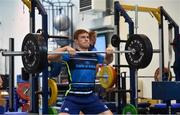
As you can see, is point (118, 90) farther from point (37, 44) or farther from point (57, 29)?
point (57, 29)

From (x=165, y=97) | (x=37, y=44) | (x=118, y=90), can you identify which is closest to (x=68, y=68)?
(x=37, y=44)

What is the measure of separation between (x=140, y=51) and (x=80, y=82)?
1.01 metres

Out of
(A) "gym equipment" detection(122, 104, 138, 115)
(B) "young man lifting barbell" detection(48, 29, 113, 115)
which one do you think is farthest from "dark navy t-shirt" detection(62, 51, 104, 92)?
(A) "gym equipment" detection(122, 104, 138, 115)

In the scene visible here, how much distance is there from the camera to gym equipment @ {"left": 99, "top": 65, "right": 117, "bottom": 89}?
5.03m

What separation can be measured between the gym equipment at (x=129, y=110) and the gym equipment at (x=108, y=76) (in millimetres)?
437

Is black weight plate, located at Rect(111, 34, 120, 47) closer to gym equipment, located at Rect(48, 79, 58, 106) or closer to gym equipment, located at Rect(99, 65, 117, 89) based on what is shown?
gym equipment, located at Rect(99, 65, 117, 89)

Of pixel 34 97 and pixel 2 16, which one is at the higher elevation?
pixel 2 16

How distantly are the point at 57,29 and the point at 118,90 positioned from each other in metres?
4.14

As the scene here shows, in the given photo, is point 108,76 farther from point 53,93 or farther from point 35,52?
point 35,52

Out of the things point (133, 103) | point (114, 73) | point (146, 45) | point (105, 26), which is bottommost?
point (133, 103)

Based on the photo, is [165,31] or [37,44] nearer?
[37,44]

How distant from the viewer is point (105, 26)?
26.3 ft

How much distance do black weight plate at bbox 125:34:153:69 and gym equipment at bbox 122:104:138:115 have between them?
31.0 inches

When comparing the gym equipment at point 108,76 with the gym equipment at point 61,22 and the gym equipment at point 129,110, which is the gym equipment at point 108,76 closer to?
the gym equipment at point 129,110
